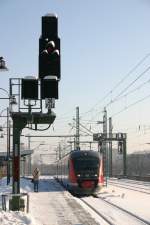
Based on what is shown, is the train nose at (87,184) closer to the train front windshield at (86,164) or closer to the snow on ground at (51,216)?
the train front windshield at (86,164)

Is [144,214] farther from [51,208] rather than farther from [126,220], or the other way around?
[51,208]

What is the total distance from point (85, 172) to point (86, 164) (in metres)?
0.50

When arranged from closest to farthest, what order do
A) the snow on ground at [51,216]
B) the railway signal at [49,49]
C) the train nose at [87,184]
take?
1. the railway signal at [49,49]
2. the snow on ground at [51,216]
3. the train nose at [87,184]

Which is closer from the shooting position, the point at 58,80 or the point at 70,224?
the point at 58,80

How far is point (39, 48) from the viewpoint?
13852 mm

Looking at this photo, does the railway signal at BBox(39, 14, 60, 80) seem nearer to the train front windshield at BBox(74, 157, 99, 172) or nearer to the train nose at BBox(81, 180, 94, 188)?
the train nose at BBox(81, 180, 94, 188)

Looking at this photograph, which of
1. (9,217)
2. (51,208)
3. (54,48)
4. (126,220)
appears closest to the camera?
(54,48)

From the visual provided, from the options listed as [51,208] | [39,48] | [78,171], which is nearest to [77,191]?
[78,171]

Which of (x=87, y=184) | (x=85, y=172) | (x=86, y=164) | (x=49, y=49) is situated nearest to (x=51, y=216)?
(x=49, y=49)

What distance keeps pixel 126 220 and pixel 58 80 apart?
565 cm

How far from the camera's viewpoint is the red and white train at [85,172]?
116 feet

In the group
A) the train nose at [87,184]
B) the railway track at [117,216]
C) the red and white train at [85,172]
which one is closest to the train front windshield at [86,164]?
the red and white train at [85,172]

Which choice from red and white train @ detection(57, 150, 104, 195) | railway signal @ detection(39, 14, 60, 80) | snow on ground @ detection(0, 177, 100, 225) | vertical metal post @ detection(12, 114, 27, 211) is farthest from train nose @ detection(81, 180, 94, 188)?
railway signal @ detection(39, 14, 60, 80)

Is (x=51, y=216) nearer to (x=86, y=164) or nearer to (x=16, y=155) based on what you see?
(x=16, y=155)
